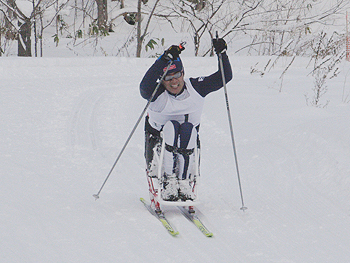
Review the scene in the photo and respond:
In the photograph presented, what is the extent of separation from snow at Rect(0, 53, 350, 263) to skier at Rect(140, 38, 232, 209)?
26 cm

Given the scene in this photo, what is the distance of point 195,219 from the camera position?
Result: 357 cm

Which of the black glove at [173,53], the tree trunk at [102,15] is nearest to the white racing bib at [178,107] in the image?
the black glove at [173,53]

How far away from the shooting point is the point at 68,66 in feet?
30.4

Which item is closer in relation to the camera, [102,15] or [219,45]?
[219,45]

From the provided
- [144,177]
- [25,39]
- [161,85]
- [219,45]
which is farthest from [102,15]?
[219,45]

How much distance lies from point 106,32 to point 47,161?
426 inches

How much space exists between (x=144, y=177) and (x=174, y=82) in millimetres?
1391

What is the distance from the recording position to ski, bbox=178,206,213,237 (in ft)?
10.9

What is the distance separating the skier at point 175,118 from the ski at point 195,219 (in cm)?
12

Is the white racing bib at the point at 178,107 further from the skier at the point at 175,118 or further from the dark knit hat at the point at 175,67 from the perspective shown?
the dark knit hat at the point at 175,67

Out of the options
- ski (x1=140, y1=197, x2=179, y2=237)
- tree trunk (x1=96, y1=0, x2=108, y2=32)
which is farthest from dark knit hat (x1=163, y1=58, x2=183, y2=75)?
tree trunk (x1=96, y1=0, x2=108, y2=32)

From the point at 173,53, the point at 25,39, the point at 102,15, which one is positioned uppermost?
the point at 173,53

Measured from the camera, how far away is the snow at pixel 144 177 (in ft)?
10.2

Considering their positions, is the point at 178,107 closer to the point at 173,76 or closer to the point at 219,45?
the point at 173,76
